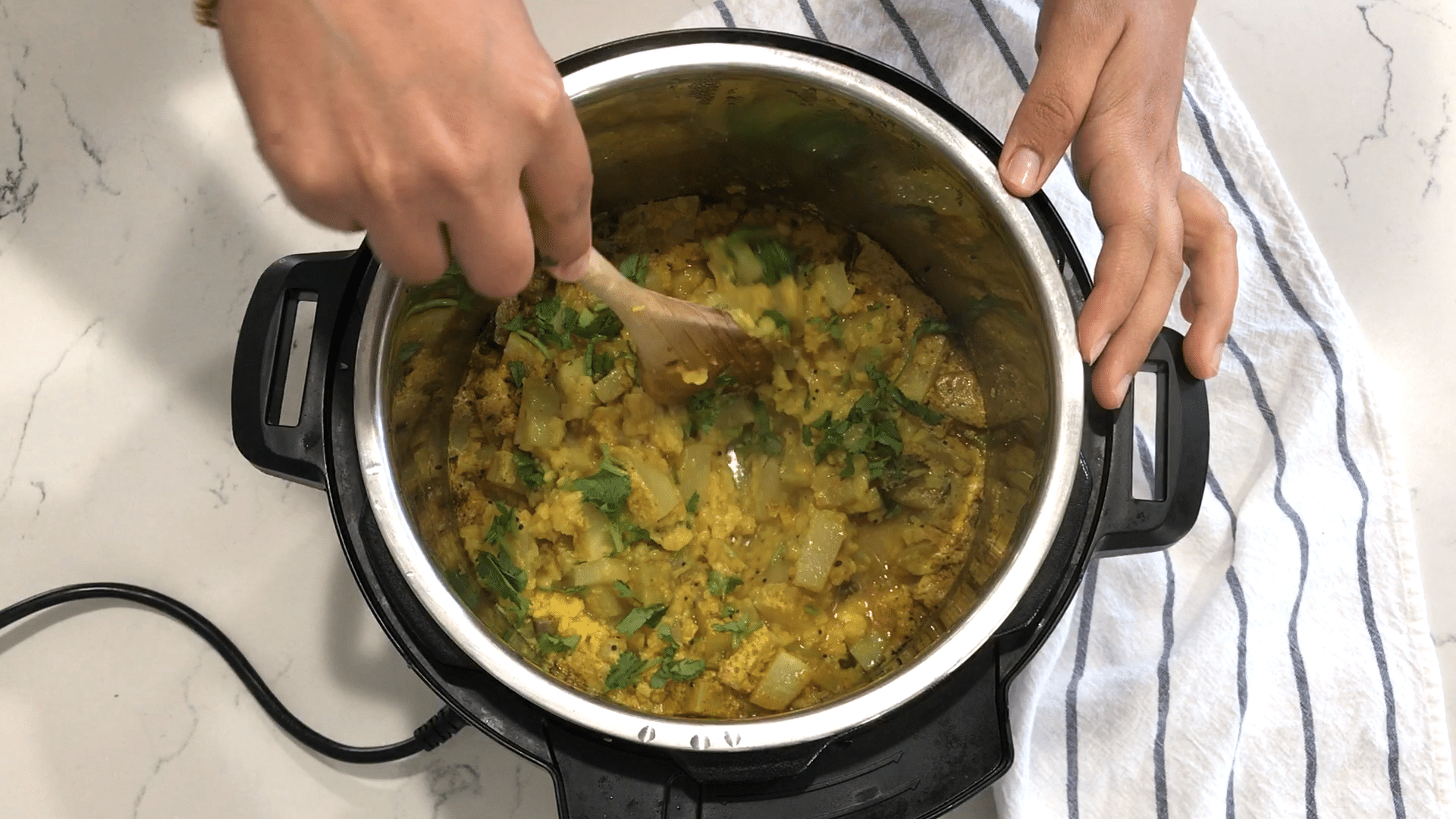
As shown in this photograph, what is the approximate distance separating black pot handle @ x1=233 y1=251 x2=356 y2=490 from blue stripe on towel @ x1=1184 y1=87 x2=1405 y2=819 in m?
1.14

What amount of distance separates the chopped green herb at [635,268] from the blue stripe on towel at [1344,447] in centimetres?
80

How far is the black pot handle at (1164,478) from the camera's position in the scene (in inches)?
36.0

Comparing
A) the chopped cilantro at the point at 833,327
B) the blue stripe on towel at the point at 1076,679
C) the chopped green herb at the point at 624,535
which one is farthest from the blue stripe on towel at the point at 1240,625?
the chopped green herb at the point at 624,535

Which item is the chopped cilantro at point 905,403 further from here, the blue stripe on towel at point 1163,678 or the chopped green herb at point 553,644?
the chopped green herb at point 553,644

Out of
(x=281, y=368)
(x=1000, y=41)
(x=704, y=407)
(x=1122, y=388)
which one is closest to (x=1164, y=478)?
(x=1122, y=388)

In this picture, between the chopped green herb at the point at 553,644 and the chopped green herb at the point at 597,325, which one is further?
the chopped green herb at the point at 597,325

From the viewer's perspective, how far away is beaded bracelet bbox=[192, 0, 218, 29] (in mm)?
637

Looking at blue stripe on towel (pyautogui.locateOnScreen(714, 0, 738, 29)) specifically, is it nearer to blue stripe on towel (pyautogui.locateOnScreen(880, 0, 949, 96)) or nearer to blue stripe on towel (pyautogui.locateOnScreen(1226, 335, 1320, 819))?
blue stripe on towel (pyautogui.locateOnScreen(880, 0, 949, 96))

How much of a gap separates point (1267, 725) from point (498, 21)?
47.1 inches

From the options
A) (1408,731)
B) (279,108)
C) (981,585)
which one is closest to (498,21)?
(279,108)

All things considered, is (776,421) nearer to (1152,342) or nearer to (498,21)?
(1152,342)

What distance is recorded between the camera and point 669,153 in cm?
118

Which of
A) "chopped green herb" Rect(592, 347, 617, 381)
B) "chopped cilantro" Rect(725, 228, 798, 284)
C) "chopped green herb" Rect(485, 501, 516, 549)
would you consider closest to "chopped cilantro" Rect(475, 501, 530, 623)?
A: "chopped green herb" Rect(485, 501, 516, 549)

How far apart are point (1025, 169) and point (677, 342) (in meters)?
0.45
